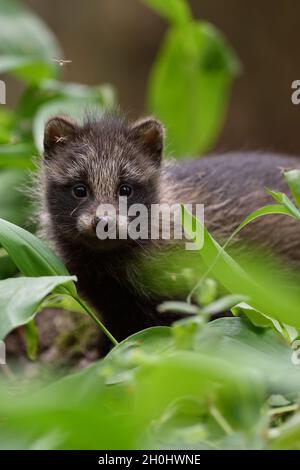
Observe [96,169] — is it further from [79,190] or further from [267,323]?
[267,323]

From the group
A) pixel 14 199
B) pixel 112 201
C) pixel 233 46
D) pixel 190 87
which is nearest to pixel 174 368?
pixel 112 201

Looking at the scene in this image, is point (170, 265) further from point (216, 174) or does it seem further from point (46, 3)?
point (46, 3)

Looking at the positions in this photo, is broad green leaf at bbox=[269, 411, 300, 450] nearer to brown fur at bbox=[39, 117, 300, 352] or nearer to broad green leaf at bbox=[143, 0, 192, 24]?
brown fur at bbox=[39, 117, 300, 352]

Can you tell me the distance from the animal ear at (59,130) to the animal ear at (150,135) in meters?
0.30

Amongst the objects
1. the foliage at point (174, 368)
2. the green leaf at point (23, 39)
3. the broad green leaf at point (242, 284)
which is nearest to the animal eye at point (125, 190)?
the foliage at point (174, 368)

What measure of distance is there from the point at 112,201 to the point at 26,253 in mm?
701

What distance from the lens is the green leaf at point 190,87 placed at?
6.71 meters

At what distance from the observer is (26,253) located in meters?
3.17

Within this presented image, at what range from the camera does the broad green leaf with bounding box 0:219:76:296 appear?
3.12m

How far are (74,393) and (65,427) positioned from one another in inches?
26.9

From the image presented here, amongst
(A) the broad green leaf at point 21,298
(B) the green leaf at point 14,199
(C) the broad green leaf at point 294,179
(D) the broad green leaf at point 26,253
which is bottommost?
(A) the broad green leaf at point 21,298

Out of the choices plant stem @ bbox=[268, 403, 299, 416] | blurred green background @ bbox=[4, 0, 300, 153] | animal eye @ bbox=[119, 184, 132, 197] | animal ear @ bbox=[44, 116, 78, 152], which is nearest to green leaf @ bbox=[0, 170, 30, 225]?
animal ear @ bbox=[44, 116, 78, 152]

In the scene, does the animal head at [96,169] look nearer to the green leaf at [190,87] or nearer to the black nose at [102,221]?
the black nose at [102,221]

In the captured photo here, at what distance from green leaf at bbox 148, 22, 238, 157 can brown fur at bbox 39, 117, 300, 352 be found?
2465 mm
